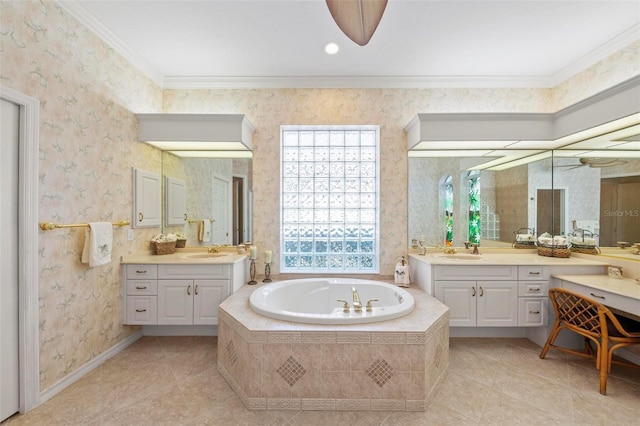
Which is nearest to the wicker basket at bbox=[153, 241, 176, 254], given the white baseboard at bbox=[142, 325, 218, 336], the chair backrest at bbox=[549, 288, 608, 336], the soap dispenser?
the white baseboard at bbox=[142, 325, 218, 336]

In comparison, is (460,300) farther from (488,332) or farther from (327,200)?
(327,200)

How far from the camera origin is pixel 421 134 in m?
2.91

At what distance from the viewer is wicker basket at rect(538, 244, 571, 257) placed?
302 cm

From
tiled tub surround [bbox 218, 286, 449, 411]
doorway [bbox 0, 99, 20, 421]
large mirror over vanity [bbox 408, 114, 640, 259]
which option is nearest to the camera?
doorway [bbox 0, 99, 20, 421]

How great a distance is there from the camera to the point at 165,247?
124 inches

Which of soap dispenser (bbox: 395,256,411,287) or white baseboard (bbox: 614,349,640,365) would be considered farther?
soap dispenser (bbox: 395,256,411,287)

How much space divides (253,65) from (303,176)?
125 cm

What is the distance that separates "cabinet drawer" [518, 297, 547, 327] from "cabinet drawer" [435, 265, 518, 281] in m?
0.25

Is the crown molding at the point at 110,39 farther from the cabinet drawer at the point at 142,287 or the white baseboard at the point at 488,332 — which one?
the white baseboard at the point at 488,332

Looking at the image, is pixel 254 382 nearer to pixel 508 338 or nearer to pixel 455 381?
pixel 455 381

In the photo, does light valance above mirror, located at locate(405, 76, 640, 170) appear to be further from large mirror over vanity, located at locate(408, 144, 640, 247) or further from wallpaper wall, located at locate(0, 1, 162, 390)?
wallpaper wall, located at locate(0, 1, 162, 390)

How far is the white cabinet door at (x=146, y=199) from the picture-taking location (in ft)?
9.62

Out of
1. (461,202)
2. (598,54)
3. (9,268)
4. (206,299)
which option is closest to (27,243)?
(9,268)

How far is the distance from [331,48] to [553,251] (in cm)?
301
